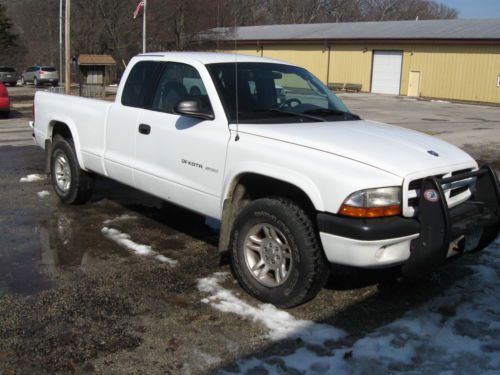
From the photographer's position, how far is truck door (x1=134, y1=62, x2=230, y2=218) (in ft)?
15.7

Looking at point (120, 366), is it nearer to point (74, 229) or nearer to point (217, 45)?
point (74, 229)

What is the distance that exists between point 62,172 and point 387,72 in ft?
125

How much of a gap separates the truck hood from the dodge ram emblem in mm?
175

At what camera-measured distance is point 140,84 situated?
5.81 m

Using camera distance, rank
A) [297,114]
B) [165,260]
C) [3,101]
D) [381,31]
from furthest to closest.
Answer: [381,31] → [3,101] → [165,260] → [297,114]

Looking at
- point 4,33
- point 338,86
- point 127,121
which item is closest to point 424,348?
point 127,121

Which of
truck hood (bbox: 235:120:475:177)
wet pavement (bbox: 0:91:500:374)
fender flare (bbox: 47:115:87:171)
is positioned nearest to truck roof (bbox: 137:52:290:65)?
truck hood (bbox: 235:120:475:177)

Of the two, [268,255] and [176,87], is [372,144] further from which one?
[176,87]

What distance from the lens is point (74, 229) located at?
6.34m

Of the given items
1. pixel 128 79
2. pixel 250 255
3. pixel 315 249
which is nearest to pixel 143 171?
pixel 128 79

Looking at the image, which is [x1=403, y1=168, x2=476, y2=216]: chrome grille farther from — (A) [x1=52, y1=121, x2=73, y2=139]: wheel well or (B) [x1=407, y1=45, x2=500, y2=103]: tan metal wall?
(B) [x1=407, y1=45, x2=500, y2=103]: tan metal wall

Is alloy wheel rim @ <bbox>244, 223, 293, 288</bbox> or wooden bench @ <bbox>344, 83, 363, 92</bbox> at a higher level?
wooden bench @ <bbox>344, 83, 363, 92</bbox>

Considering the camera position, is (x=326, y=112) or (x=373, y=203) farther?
(x=326, y=112)

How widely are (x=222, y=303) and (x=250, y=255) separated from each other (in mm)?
434
